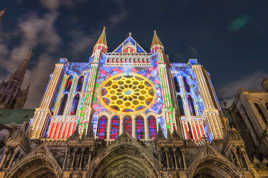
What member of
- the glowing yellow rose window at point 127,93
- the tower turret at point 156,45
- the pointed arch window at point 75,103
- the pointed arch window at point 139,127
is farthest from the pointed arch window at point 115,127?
the tower turret at point 156,45

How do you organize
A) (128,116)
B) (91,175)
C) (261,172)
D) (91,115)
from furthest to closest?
1. (128,116)
2. (91,115)
3. (261,172)
4. (91,175)

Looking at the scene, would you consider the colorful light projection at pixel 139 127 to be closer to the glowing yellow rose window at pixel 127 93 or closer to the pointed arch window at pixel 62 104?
the glowing yellow rose window at pixel 127 93

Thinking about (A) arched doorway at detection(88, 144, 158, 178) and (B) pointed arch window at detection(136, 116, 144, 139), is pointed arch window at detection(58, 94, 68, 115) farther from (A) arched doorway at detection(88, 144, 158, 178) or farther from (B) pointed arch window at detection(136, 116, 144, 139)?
(A) arched doorway at detection(88, 144, 158, 178)

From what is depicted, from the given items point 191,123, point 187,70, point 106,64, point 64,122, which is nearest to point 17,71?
point 106,64

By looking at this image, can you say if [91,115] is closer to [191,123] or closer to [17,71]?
[191,123]

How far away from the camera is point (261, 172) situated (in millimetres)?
15438

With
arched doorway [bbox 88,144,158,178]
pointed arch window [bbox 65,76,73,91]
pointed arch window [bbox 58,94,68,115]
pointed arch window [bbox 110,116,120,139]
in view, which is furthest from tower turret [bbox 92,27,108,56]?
arched doorway [bbox 88,144,158,178]

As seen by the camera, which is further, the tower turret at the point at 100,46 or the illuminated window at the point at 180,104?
the tower turret at the point at 100,46

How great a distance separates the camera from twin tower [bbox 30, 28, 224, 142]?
2002 centimetres

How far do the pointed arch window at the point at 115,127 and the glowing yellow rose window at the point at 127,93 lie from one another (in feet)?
3.44

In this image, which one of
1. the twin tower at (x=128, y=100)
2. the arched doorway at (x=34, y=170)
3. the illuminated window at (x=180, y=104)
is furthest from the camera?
the illuminated window at (x=180, y=104)

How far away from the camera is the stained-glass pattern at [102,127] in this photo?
65.9ft

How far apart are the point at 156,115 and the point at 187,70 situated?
27.7 feet

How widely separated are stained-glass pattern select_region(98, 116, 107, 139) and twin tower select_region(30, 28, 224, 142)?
0.09 meters
